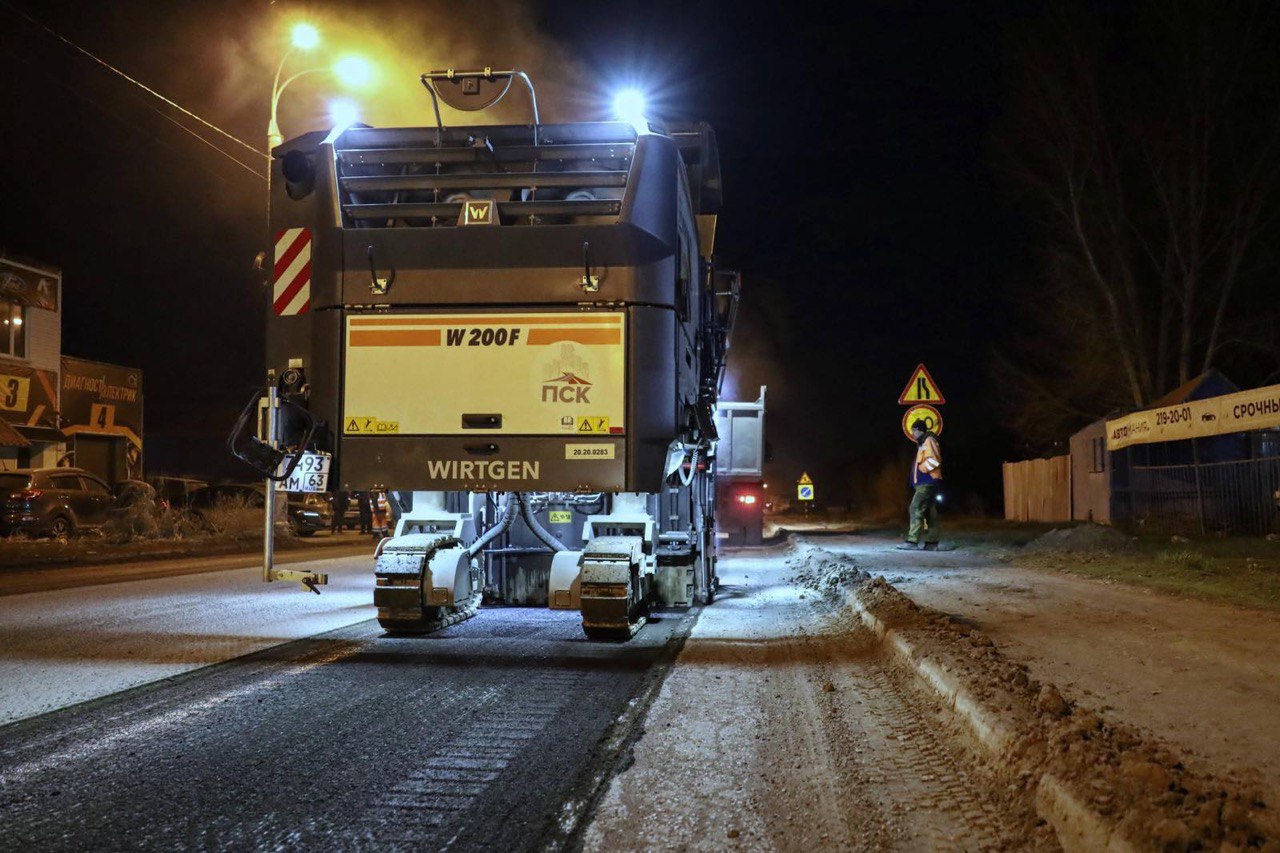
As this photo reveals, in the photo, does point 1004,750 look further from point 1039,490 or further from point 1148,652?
point 1039,490

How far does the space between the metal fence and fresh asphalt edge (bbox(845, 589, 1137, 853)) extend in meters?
11.3

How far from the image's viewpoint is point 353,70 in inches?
568

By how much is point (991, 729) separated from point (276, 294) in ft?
18.7

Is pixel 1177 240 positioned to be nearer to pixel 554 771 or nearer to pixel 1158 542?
pixel 1158 542

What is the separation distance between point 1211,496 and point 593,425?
585 inches

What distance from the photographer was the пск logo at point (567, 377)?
698cm

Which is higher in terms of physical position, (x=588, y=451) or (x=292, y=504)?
(x=588, y=451)

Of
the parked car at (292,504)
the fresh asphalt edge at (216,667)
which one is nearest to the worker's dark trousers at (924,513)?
the fresh asphalt edge at (216,667)

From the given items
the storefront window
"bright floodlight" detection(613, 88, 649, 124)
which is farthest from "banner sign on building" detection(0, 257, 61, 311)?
"bright floodlight" detection(613, 88, 649, 124)

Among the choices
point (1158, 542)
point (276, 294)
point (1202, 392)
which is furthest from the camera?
point (1202, 392)

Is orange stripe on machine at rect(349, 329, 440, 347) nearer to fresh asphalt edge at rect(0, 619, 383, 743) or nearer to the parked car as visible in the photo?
fresh asphalt edge at rect(0, 619, 383, 743)

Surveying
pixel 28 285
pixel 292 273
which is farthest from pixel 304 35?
pixel 28 285

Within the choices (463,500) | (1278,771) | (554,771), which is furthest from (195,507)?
(1278,771)

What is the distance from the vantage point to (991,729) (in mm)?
4715
